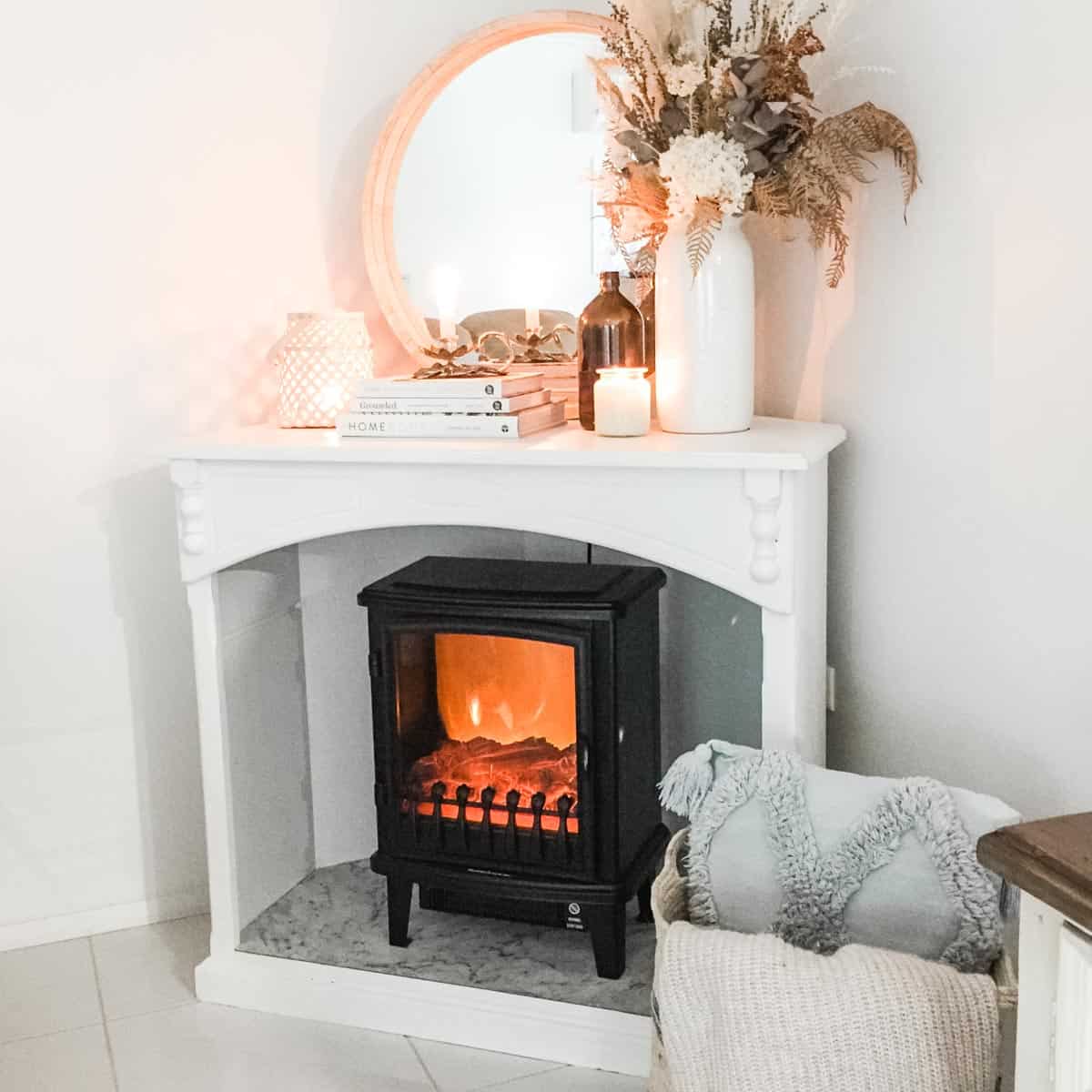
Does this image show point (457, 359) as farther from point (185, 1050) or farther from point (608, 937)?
point (185, 1050)

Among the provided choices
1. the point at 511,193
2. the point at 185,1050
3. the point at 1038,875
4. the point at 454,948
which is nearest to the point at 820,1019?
the point at 1038,875

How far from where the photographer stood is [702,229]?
1.94m

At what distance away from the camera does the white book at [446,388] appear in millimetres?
2061

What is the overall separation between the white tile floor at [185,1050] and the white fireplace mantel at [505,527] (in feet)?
0.15

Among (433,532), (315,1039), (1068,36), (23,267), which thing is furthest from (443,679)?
(1068,36)

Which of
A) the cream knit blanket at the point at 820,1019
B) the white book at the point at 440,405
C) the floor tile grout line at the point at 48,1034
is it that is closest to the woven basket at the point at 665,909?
the cream knit blanket at the point at 820,1019

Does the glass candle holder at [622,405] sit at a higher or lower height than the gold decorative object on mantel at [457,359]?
lower

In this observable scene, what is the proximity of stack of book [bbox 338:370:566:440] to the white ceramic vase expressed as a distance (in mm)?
248

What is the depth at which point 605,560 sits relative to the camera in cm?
258

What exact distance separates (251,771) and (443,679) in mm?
462

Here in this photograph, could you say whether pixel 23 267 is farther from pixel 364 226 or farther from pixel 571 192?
pixel 571 192

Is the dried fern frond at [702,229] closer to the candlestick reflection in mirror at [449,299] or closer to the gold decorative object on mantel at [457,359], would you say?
the gold decorative object on mantel at [457,359]

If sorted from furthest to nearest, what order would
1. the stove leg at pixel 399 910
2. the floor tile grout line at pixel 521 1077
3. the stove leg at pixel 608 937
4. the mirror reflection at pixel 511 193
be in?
the mirror reflection at pixel 511 193, the stove leg at pixel 399 910, the stove leg at pixel 608 937, the floor tile grout line at pixel 521 1077

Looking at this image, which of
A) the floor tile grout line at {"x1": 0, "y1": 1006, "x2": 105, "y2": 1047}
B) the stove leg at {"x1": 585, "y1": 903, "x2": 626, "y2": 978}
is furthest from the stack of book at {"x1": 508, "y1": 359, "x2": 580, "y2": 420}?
the floor tile grout line at {"x1": 0, "y1": 1006, "x2": 105, "y2": 1047}
